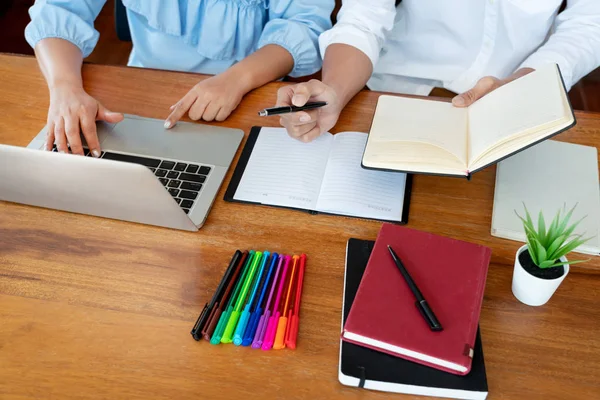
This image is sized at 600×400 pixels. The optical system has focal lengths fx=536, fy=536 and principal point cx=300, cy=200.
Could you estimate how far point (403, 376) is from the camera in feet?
2.03

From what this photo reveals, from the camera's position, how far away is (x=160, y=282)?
0.75 metres

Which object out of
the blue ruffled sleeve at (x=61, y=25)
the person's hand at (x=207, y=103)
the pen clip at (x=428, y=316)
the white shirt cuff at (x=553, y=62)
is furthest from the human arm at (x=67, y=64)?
the white shirt cuff at (x=553, y=62)

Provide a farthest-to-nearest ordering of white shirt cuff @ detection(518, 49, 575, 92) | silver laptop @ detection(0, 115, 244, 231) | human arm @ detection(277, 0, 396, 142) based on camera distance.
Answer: white shirt cuff @ detection(518, 49, 575, 92), human arm @ detection(277, 0, 396, 142), silver laptop @ detection(0, 115, 244, 231)

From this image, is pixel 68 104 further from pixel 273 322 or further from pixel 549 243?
pixel 549 243

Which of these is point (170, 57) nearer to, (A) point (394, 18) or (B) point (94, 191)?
(A) point (394, 18)

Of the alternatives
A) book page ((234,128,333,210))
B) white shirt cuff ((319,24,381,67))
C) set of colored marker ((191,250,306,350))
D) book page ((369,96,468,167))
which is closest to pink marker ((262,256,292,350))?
set of colored marker ((191,250,306,350))

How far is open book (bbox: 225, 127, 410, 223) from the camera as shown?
32.9 inches

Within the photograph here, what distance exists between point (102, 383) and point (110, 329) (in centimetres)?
7

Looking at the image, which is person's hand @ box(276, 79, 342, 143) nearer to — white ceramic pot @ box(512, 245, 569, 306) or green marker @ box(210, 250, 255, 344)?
green marker @ box(210, 250, 255, 344)

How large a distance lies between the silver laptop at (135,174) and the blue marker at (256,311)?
0.46 feet

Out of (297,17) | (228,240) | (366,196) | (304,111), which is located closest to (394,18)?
(297,17)

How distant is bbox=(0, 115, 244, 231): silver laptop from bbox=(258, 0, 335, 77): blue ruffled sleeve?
0.32m

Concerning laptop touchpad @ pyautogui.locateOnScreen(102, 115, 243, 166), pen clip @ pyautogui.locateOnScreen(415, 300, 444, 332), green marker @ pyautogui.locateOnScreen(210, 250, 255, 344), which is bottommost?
green marker @ pyautogui.locateOnScreen(210, 250, 255, 344)

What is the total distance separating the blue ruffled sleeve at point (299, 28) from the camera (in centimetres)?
118
